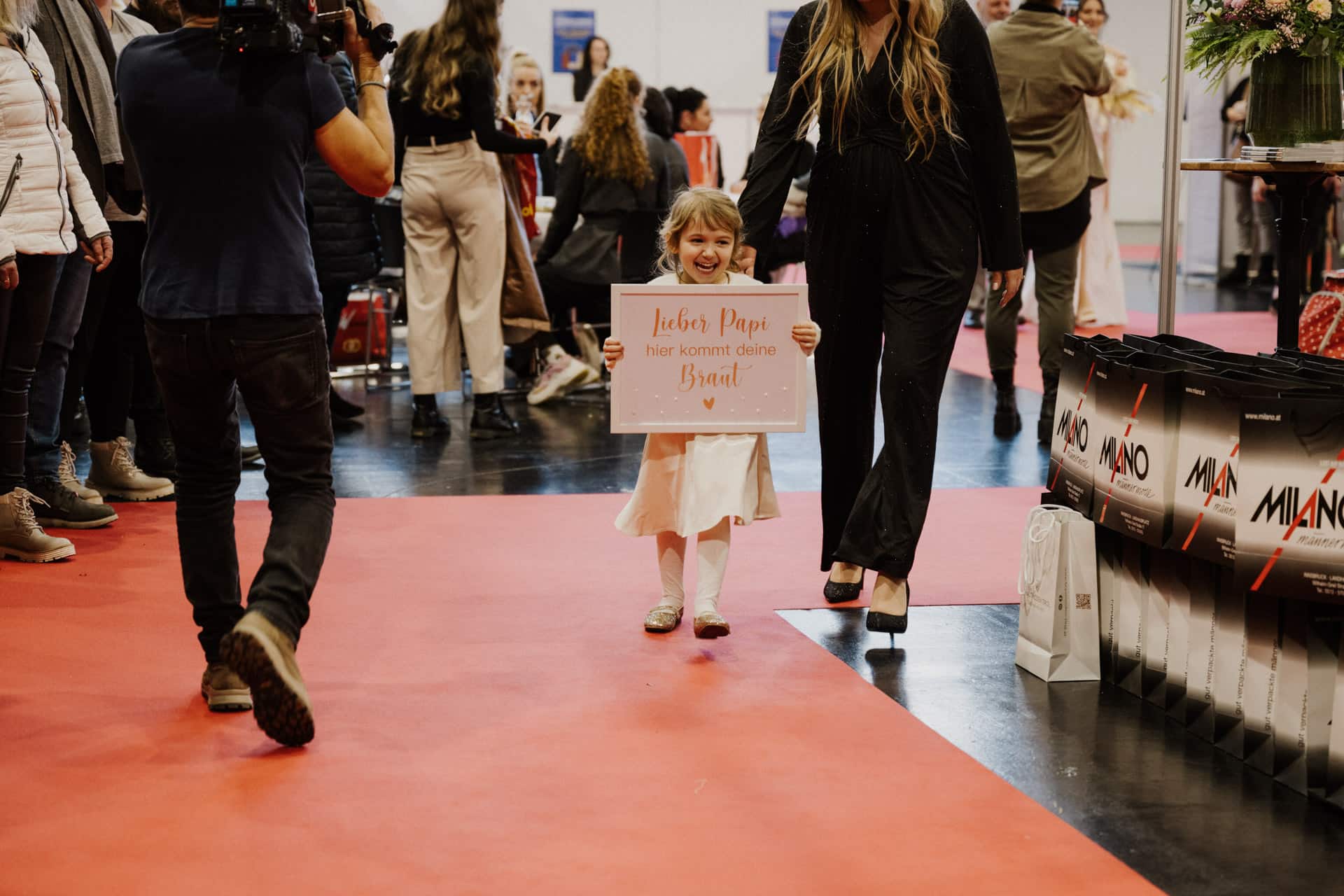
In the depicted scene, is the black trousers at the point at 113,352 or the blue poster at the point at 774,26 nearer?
the black trousers at the point at 113,352

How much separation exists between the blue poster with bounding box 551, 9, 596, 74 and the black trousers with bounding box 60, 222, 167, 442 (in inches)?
405

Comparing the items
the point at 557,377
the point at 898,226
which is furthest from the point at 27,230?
the point at 557,377

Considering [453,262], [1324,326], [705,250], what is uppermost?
[705,250]

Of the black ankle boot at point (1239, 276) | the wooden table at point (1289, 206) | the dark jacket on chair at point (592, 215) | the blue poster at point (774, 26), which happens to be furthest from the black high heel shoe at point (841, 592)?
the blue poster at point (774, 26)

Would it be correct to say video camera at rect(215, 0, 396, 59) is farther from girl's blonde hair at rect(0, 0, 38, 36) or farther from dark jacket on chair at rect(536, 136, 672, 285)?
dark jacket on chair at rect(536, 136, 672, 285)

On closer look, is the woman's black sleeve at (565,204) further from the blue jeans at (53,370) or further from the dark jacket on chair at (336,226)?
the blue jeans at (53,370)

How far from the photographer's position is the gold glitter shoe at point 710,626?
3.34m

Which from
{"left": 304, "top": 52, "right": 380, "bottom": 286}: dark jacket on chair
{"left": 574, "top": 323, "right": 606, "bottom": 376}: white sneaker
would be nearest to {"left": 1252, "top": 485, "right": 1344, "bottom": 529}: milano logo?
{"left": 304, "top": 52, "right": 380, "bottom": 286}: dark jacket on chair

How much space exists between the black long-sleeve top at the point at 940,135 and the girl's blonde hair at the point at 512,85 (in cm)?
399

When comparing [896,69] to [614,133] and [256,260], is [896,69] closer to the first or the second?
[256,260]

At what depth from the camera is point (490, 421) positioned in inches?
246

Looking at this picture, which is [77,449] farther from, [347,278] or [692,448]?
[692,448]

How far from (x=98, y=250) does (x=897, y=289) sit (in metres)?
2.15

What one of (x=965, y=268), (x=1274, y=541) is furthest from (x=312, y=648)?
(x=1274, y=541)
